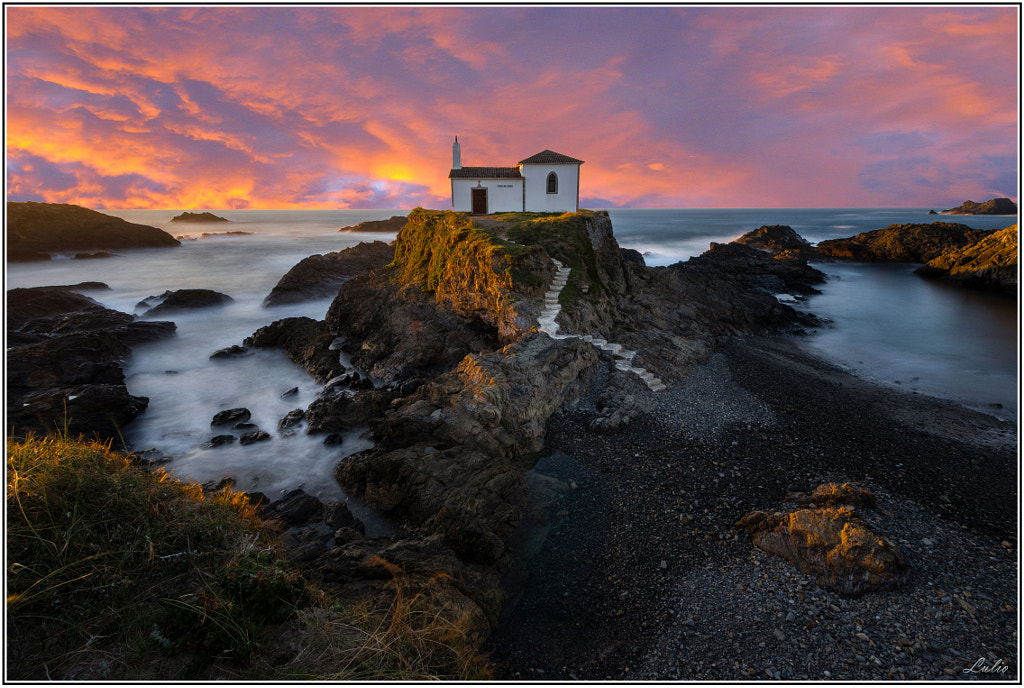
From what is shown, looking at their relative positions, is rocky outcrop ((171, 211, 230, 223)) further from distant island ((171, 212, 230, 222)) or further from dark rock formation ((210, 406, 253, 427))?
dark rock formation ((210, 406, 253, 427))

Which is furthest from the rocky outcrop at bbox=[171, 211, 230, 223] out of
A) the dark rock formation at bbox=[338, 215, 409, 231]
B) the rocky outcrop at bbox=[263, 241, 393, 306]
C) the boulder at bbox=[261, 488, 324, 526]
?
the boulder at bbox=[261, 488, 324, 526]

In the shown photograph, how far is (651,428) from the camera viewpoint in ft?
35.4

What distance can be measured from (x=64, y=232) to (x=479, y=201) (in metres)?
46.3

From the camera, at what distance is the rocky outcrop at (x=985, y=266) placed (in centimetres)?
3309

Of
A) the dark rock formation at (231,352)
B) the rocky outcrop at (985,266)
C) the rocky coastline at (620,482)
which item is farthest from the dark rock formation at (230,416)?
the rocky outcrop at (985,266)

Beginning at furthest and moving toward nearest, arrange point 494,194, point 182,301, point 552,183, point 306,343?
1. point 494,194
2. point 552,183
3. point 182,301
4. point 306,343

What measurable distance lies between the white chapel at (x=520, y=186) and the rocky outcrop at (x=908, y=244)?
4262cm

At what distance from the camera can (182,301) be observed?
26.9 metres

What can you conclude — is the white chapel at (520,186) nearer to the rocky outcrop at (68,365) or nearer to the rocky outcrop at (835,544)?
the rocky outcrop at (68,365)

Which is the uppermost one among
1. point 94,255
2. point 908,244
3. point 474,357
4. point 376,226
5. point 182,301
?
point 376,226

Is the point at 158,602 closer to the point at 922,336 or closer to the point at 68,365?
the point at 68,365

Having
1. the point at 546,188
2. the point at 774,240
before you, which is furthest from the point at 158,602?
the point at 774,240

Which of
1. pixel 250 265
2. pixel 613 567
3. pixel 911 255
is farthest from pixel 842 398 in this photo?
pixel 911 255

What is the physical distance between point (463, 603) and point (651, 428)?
21.5 ft
